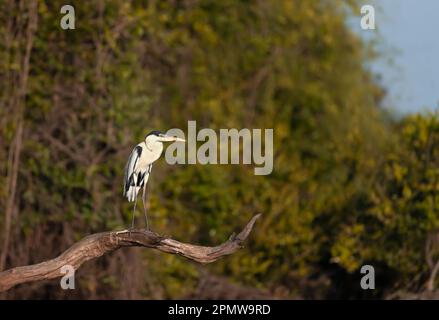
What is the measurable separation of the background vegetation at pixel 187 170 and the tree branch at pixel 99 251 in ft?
12.6

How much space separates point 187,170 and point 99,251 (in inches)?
233

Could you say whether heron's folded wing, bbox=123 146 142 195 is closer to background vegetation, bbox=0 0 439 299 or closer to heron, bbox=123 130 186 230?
heron, bbox=123 130 186 230

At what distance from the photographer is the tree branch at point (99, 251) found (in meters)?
7.24

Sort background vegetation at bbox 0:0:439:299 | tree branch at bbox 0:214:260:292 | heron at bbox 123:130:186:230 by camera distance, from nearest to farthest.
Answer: tree branch at bbox 0:214:260:292 → heron at bbox 123:130:186:230 → background vegetation at bbox 0:0:439:299

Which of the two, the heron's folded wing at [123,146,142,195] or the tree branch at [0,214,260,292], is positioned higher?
the heron's folded wing at [123,146,142,195]

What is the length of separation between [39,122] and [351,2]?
6.77 metres

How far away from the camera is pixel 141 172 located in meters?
7.65

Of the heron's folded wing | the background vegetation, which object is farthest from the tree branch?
the background vegetation

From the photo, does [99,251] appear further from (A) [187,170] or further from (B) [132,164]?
(A) [187,170]

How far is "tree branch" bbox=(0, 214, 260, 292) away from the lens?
23.7 ft

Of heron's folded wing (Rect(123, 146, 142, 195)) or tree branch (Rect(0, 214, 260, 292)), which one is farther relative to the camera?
heron's folded wing (Rect(123, 146, 142, 195))

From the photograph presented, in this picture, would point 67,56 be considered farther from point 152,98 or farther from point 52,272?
point 52,272

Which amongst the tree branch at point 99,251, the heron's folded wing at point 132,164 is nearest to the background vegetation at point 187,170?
the heron's folded wing at point 132,164

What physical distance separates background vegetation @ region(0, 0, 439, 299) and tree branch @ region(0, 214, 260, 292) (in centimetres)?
383
